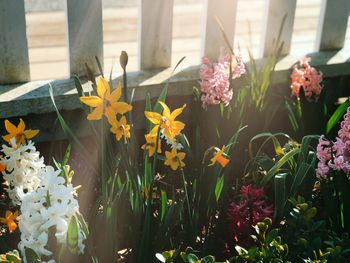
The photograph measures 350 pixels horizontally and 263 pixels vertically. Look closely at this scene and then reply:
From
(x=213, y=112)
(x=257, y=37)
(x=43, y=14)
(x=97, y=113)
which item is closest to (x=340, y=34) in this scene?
(x=213, y=112)

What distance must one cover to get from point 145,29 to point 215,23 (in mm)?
300

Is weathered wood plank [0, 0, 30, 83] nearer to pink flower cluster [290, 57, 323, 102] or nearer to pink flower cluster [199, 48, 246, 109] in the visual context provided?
pink flower cluster [199, 48, 246, 109]

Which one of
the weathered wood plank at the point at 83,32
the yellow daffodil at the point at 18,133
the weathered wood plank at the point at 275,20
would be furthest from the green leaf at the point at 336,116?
the yellow daffodil at the point at 18,133

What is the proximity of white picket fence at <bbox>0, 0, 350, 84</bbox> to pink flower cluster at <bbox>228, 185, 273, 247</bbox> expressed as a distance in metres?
0.80

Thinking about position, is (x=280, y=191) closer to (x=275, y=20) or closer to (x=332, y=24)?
(x=275, y=20)

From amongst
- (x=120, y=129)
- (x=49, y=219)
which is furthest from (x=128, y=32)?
(x=49, y=219)

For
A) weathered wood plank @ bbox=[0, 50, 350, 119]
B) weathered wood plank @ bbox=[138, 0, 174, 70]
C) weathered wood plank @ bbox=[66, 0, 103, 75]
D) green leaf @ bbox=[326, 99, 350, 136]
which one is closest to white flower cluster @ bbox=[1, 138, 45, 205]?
weathered wood plank @ bbox=[0, 50, 350, 119]

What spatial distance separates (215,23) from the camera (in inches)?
90.2

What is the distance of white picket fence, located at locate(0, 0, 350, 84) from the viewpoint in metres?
2.01

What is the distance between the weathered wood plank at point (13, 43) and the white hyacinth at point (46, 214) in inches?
36.0

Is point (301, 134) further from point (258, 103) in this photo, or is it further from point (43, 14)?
point (43, 14)

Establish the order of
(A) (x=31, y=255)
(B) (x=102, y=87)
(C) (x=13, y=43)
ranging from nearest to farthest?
(A) (x=31, y=255) → (B) (x=102, y=87) → (C) (x=13, y=43)

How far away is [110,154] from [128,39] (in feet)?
6.81

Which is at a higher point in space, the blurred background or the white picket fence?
the white picket fence
